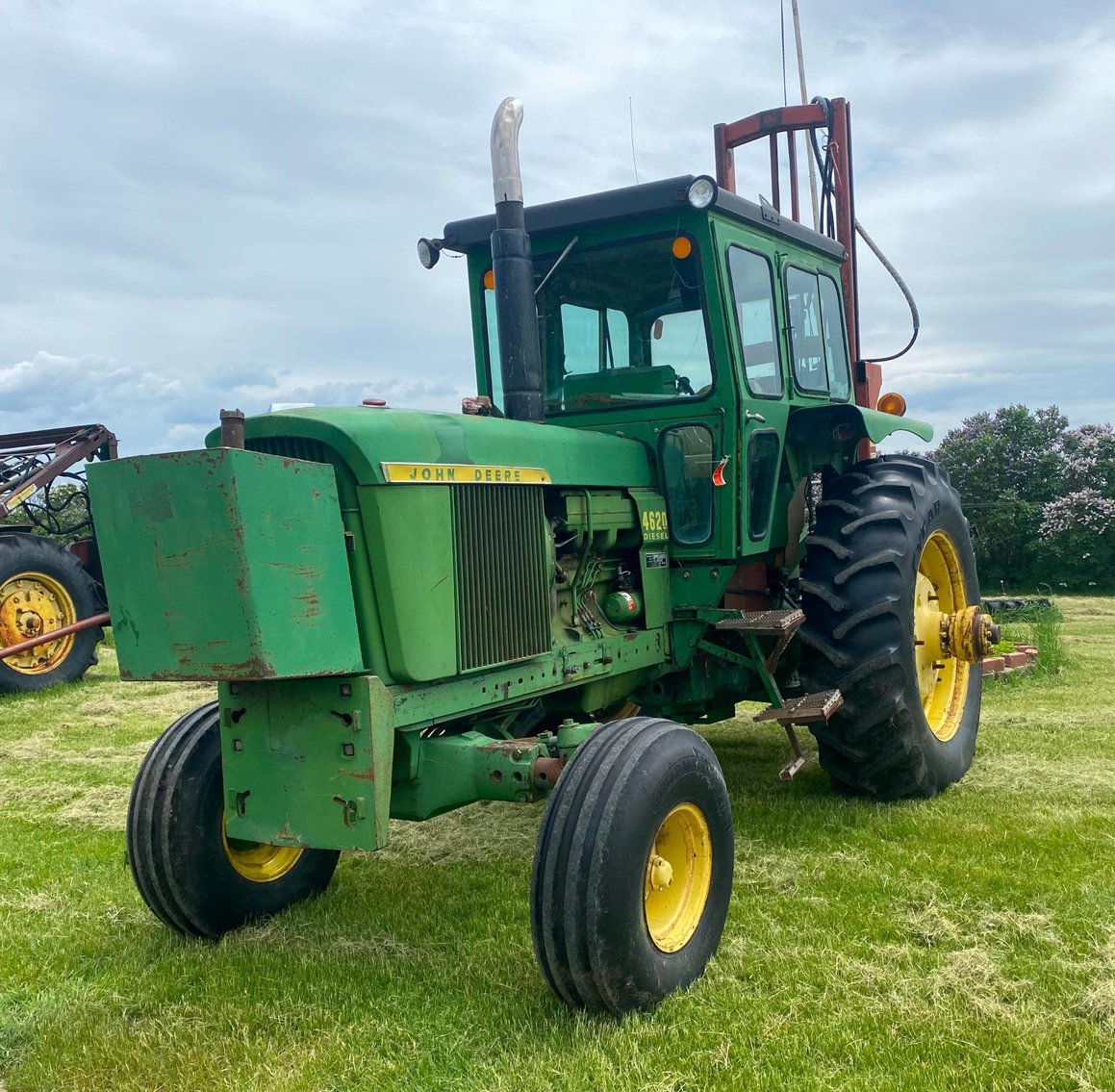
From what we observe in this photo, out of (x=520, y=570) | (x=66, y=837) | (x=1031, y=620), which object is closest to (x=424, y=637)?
(x=520, y=570)

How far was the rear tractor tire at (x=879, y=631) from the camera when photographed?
4625mm

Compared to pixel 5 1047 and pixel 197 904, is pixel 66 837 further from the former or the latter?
pixel 5 1047

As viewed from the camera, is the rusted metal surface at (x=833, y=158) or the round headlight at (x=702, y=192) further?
the rusted metal surface at (x=833, y=158)

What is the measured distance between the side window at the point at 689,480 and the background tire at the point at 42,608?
6814 millimetres

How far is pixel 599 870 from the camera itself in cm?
292

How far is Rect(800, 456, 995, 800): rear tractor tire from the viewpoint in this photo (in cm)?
462

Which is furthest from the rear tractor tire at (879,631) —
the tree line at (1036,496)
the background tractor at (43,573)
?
the tree line at (1036,496)

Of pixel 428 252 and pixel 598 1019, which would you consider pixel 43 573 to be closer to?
pixel 428 252

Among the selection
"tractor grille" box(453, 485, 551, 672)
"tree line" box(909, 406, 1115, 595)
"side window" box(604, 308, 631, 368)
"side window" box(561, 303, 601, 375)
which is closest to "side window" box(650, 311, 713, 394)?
"side window" box(604, 308, 631, 368)

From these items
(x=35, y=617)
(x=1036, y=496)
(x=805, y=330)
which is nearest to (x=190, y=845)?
(x=805, y=330)

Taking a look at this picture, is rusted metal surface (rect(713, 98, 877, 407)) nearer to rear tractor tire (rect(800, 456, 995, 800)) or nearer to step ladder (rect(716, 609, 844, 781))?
rear tractor tire (rect(800, 456, 995, 800))

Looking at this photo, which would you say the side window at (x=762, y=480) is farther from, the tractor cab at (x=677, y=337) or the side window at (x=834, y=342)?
the side window at (x=834, y=342)

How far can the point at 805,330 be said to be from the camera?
5.43 meters

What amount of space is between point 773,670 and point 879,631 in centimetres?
46
